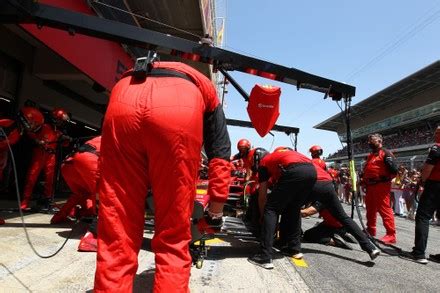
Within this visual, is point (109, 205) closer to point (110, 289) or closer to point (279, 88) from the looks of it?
point (110, 289)

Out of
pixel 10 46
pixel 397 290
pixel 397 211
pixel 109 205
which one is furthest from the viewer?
pixel 397 211

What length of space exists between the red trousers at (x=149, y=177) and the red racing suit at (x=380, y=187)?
5.13m

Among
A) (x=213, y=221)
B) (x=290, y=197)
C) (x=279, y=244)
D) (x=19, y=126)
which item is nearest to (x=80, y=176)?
(x=19, y=126)

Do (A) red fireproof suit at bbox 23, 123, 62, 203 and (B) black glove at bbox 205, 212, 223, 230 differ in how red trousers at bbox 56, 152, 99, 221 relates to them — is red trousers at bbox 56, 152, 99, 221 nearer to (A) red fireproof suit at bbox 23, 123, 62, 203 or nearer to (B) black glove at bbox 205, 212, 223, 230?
(A) red fireproof suit at bbox 23, 123, 62, 203

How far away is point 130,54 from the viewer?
30.3ft

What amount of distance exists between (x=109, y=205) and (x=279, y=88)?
5913mm

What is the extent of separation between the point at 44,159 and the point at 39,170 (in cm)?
19

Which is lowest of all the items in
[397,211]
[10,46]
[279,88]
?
[397,211]

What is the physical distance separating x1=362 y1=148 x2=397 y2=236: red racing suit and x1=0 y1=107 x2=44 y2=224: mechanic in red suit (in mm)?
5237

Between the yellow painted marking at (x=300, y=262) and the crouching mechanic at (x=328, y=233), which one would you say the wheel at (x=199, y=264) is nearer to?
the yellow painted marking at (x=300, y=262)

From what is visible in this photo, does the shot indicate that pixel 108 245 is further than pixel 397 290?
No

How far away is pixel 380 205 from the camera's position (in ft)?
21.0

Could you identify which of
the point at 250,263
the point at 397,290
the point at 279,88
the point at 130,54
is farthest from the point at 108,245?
the point at 130,54

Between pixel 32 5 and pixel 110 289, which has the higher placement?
pixel 32 5
